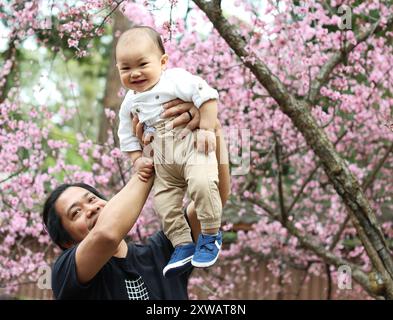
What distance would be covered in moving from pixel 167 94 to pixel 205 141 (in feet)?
0.72

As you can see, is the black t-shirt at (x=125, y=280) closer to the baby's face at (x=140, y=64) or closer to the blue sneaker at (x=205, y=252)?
the blue sneaker at (x=205, y=252)

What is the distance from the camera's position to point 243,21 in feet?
20.4

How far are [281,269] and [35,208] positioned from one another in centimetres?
292

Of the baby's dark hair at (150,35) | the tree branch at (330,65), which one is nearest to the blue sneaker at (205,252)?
the baby's dark hair at (150,35)

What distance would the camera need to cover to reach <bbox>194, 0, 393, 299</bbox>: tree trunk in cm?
386

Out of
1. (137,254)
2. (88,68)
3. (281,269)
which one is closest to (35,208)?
(281,269)

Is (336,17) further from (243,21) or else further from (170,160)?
(170,160)

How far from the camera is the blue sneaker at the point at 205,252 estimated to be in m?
2.32

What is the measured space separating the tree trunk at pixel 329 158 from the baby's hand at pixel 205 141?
1613 millimetres

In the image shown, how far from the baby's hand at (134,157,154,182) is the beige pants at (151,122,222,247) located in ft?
0.15

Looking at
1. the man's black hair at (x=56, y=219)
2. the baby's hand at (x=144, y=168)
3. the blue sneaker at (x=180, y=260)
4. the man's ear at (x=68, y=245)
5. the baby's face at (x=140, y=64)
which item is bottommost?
the blue sneaker at (x=180, y=260)

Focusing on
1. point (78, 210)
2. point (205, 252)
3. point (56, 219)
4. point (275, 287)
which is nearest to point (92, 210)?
point (78, 210)

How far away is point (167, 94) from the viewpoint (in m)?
2.40

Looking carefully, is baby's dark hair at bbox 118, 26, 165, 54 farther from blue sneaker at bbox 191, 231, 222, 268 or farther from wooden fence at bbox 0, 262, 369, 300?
wooden fence at bbox 0, 262, 369, 300
